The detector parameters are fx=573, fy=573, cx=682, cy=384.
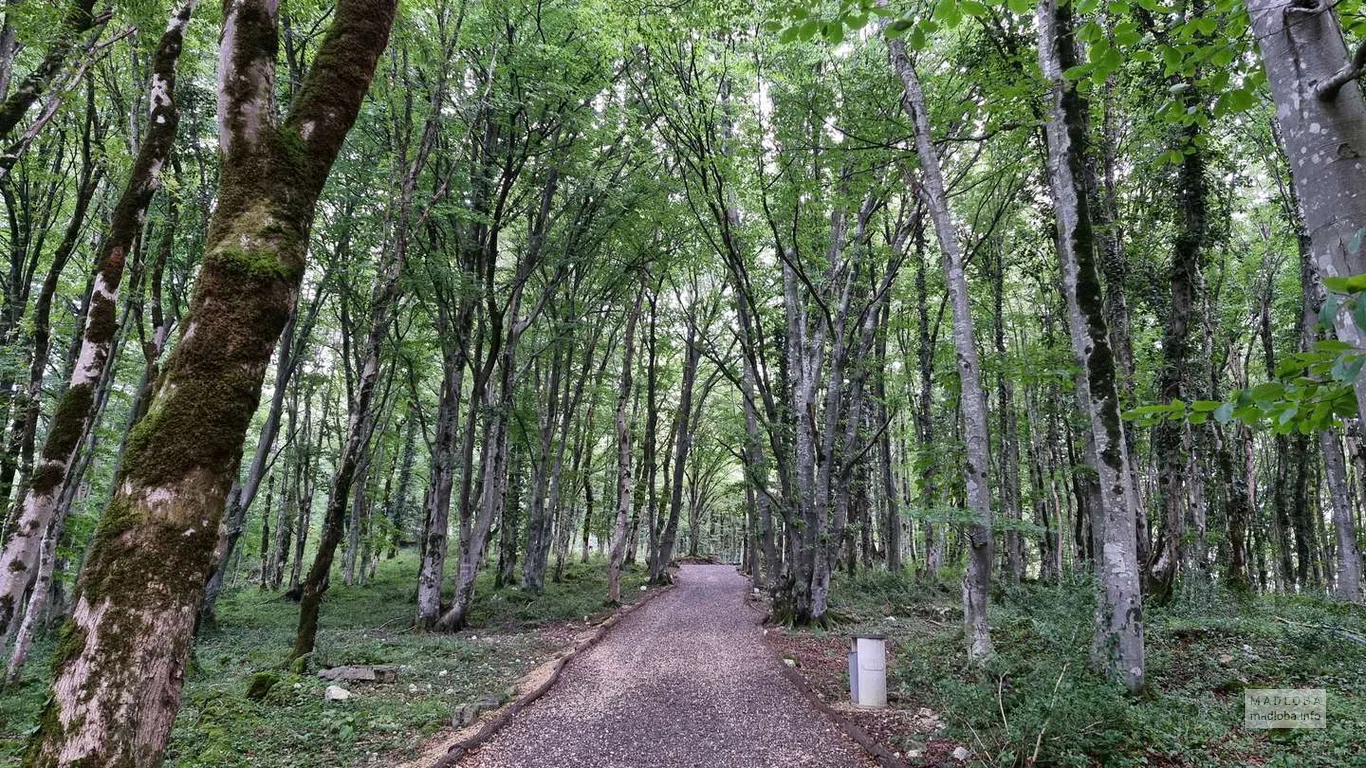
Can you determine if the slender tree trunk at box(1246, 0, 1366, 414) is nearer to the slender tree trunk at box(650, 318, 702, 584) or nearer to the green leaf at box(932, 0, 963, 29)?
the green leaf at box(932, 0, 963, 29)

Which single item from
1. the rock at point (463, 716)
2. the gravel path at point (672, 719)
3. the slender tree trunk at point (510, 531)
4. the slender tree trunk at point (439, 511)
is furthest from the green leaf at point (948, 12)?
the slender tree trunk at point (510, 531)

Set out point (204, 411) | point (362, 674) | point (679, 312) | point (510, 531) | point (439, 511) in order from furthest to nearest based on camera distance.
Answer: point (510, 531), point (679, 312), point (439, 511), point (362, 674), point (204, 411)

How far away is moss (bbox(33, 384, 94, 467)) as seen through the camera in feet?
17.6

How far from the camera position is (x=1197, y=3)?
8273mm

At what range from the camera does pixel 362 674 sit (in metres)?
7.34

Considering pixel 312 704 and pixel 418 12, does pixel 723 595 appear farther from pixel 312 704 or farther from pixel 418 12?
pixel 418 12

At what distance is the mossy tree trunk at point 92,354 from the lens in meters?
5.43

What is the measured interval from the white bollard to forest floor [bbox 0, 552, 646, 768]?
4.23m

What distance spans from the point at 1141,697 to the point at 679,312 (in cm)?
1580

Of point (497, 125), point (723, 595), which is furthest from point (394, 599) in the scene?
point (497, 125)

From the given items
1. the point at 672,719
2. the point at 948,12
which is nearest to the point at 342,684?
the point at 672,719

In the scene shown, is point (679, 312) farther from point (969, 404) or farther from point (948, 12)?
point (948, 12)

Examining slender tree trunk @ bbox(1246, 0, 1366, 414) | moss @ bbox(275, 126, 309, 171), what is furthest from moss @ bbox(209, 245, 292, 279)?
slender tree trunk @ bbox(1246, 0, 1366, 414)

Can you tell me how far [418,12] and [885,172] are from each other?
932 cm
